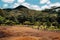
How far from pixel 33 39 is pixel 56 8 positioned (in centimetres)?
9580

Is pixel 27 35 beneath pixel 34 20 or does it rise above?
above

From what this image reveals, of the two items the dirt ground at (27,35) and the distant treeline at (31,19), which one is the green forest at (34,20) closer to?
the distant treeline at (31,19)

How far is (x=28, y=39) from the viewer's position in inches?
1024

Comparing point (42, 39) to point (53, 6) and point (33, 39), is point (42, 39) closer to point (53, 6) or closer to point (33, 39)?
point (33, 39)

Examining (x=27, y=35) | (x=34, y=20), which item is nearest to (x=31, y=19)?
(x=34, y=20)

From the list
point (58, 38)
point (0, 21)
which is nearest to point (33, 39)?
point (58, 38)

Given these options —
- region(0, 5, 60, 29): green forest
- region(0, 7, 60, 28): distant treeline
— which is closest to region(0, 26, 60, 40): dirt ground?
region(0, 5, 60, 29): green forest

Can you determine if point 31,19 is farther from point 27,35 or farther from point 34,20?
point 27,35

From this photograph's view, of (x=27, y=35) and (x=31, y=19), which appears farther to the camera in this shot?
(x=31, y=19)

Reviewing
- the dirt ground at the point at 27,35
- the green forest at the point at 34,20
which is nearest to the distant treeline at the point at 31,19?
the green forest at the point at 34,20

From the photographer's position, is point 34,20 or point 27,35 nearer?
point 27,35

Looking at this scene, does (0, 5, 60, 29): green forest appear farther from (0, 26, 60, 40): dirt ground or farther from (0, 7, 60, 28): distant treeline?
(0, 26, 60, 40): dirt ground

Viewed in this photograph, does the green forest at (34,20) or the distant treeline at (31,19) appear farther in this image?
the distant treeline at (31,19)

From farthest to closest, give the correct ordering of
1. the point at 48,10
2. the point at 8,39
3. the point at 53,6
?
1. the point at 48,10
2. the point at 53,6
3. the point at 8,39
